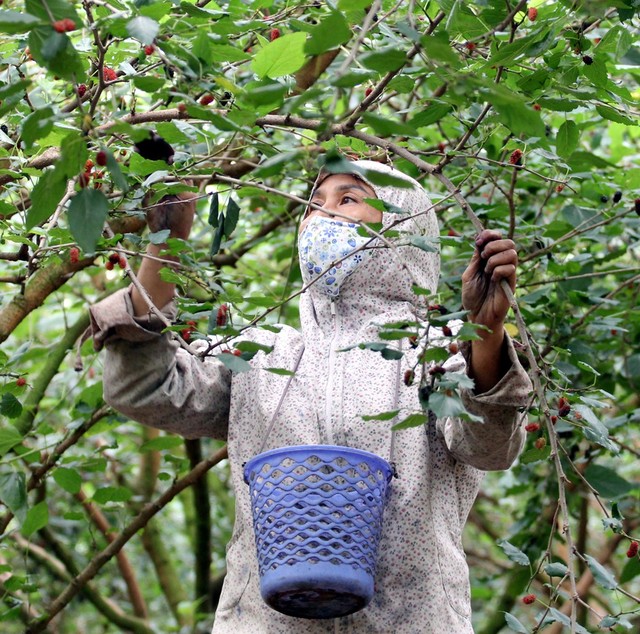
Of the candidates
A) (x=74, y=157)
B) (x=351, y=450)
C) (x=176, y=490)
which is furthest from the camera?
(x=176, y=490)

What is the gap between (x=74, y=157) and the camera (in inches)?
61.0

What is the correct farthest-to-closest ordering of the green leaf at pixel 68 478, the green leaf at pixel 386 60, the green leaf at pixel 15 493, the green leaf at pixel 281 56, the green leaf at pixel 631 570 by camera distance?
the green leaf at pixel 68 478, the green leaf at pixel 15 493, the green leaf at pixel 631 570, the green leaf at pixel 281 56, the green leaf at pixel 386 60

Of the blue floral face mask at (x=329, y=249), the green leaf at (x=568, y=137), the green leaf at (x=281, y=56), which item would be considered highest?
the green leaf at (x=281, y=56)

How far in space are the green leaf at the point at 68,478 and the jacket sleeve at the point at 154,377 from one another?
50 centimetres

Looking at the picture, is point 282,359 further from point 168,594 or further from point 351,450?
point 168,594

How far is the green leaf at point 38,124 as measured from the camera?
1.48 meters

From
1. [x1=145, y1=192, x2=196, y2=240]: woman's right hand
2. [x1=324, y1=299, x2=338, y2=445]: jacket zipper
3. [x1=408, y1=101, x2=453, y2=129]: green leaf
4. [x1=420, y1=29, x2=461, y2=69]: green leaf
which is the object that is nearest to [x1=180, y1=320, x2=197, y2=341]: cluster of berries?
[x1=145, y1=192, x2=196, y2=240]: woman's right hand

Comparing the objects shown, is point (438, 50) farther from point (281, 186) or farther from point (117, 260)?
point (281, 186)

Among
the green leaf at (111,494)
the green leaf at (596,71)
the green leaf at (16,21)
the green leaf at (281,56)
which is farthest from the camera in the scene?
the green leaf at (111,494)

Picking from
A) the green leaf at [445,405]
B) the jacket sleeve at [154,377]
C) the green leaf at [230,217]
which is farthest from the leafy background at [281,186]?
the green leaf at [445,405]

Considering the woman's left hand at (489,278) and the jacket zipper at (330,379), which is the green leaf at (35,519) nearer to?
the jacket zipper at (330,379)

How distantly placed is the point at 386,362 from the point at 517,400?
0.42m


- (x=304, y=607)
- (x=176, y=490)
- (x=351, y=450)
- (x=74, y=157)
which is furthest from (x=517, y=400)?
(x=176, y=490)

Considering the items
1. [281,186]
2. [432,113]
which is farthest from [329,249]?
[281,186]
